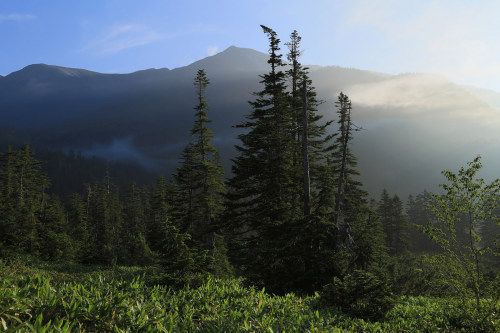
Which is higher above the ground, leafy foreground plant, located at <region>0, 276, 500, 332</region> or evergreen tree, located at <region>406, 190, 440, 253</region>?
leafy foreground plant, located at <region>0, 276, 500, 332</region>

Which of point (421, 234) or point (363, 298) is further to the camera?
point (421, 234)

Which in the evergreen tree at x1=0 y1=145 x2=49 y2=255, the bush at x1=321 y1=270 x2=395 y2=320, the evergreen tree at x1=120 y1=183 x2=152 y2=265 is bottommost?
the evergreen tree at x1=120 y1=183 x2=152 y2=265

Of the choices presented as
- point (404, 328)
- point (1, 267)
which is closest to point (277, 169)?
point (404, 328)

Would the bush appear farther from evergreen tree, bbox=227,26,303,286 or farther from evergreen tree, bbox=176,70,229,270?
evergreen tree, bbox=176,70,229,270

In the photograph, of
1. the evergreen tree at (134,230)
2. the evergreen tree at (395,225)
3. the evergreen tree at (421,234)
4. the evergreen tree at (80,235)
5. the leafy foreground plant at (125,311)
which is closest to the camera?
the leafy foreground plant at (125,311)

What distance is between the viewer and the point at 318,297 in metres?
8.27

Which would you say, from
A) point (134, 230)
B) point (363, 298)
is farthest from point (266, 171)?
point (134, 230)

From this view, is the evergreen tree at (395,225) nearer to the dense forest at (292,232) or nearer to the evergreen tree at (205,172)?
the dense forest at (292,232)

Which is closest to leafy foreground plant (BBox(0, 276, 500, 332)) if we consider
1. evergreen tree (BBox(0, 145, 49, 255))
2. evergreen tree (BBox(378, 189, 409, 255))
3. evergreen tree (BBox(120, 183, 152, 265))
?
evergreen tree (BBox(0, 145, 49, 255))

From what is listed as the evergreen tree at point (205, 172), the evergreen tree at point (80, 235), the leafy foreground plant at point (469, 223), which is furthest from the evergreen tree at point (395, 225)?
the evergreen tree at point (80, 235)

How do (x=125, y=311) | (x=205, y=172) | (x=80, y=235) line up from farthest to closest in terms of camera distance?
(x=80, y=235) → (x=205, y=172) → (x=125, y=311)

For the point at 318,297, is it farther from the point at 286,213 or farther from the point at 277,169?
the point at 277,169

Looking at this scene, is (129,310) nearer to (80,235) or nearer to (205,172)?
(205,172)

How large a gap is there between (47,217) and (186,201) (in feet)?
78.8
